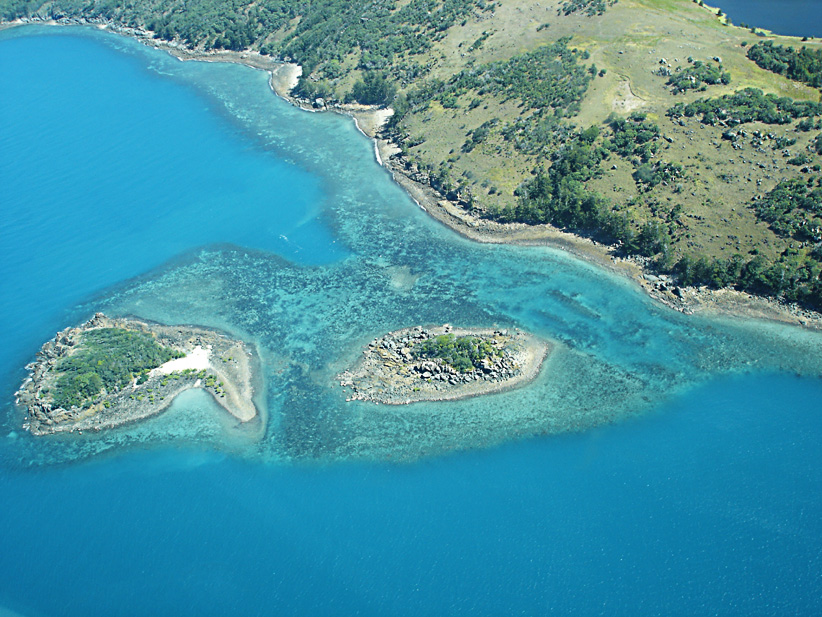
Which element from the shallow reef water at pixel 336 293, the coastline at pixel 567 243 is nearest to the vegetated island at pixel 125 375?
Answer: the shallow reef water at pixel 336 293

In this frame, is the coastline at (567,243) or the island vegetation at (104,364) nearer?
the island vegetation at (104,364)

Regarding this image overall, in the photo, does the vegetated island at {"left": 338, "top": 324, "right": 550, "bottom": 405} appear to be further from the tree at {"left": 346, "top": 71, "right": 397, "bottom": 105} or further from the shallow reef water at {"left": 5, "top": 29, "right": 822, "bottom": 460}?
the tree at {"left": 346, "top": 71, "right": 397, "bottom": 105}

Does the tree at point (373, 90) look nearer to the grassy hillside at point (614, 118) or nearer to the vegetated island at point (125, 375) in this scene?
the grassy hillside at point (614, 118)

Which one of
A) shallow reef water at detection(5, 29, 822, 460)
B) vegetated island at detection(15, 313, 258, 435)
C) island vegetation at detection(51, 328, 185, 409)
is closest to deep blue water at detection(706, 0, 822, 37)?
shallow reef water at detection(5, 29, 822, 460)

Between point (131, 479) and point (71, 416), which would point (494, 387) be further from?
point (71, 416)

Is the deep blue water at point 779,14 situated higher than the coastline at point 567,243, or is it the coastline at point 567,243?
the deep blue water at point 779,14

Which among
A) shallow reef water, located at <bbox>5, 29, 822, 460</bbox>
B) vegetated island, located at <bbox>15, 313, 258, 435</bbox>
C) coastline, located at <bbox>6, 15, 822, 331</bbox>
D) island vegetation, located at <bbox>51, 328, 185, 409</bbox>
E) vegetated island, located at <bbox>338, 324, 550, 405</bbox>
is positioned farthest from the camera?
coastline, located at <bbox>6, 15, 822, 331</bbox>

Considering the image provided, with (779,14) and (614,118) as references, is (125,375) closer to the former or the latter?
(614,118)
